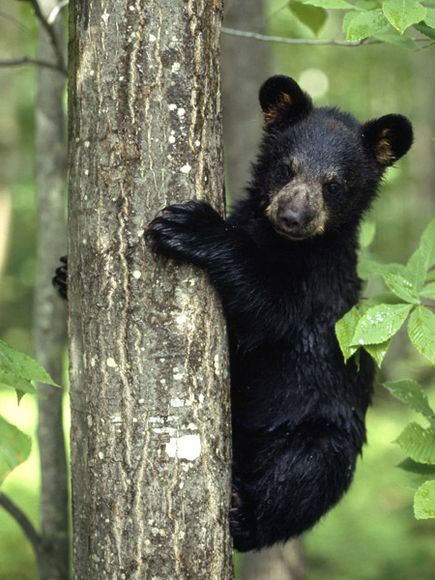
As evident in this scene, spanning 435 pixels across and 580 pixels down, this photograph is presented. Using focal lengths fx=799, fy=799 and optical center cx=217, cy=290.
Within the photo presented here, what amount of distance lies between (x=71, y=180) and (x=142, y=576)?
1.42 m

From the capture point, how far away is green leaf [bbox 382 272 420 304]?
2.90 m

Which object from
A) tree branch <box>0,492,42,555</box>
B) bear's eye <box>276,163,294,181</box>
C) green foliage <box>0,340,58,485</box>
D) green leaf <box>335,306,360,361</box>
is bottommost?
tree branch <box>0,492,42,555</box>

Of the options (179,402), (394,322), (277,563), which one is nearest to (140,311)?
(179,402)

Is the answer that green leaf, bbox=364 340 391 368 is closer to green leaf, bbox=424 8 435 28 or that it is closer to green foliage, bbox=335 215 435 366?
green foliage, bbox=335 215 435 366

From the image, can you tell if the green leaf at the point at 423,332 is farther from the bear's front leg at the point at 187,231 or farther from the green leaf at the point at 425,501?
the bear's front leg at the point at 187,231

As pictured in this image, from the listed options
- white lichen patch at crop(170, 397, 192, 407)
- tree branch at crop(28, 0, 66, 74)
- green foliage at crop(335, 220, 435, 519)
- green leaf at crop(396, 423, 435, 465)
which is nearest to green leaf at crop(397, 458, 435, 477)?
green foliage at crop(335, 220, 435, 519)

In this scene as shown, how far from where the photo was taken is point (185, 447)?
2.79 metres

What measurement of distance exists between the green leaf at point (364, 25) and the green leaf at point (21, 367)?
1.58m

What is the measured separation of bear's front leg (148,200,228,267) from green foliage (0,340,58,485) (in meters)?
0.65

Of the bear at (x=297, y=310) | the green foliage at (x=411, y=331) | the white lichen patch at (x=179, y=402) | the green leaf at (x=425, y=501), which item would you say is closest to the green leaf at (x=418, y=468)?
the green foliage at (x=411, y=331)

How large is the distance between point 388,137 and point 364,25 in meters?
1.37

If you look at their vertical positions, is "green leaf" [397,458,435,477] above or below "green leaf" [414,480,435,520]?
below

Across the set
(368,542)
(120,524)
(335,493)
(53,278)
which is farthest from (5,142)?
(120,524)

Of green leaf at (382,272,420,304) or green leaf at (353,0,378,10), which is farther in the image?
green leaf at (353,0,378,10)
